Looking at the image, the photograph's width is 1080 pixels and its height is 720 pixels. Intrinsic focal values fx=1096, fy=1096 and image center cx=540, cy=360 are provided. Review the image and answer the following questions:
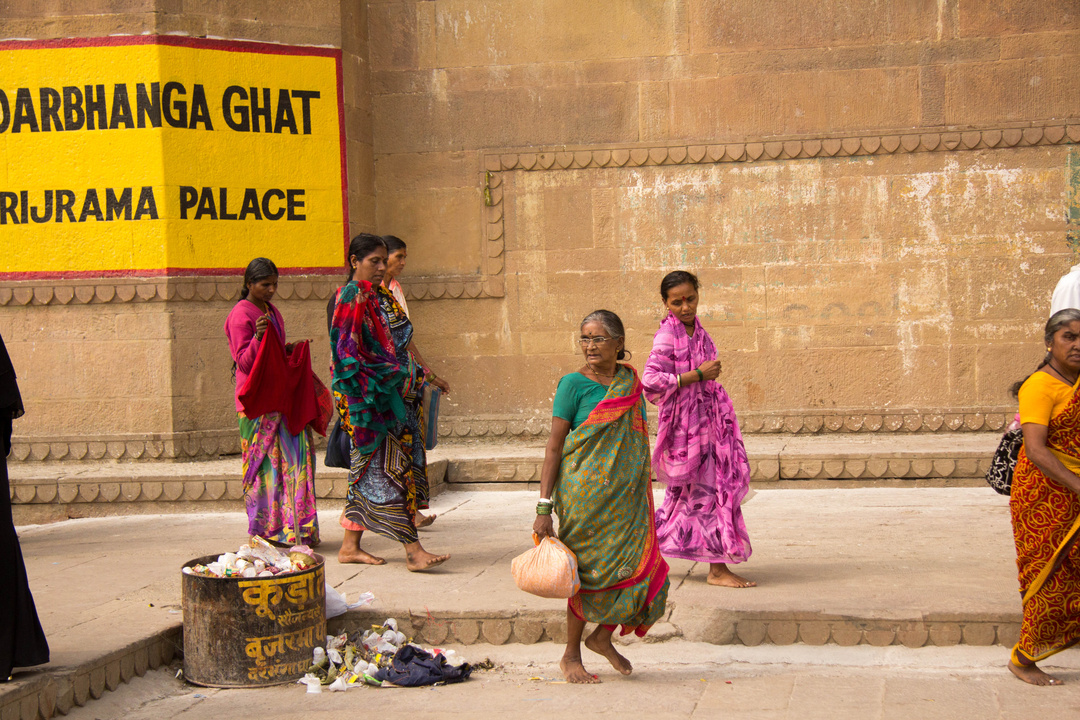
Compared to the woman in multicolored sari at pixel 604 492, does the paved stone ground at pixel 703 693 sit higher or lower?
lower

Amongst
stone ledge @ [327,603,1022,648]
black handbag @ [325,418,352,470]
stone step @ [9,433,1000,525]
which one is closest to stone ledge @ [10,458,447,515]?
stone step @ [9,433,1000,525]

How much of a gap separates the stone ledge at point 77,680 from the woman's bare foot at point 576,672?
181 cm

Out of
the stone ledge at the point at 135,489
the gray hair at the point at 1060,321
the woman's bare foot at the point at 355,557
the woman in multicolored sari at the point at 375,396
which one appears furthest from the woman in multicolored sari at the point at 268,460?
the gray hair at the point at 1060,321

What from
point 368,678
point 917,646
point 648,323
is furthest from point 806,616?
point 648,323

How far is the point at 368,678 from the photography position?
4.71 metres

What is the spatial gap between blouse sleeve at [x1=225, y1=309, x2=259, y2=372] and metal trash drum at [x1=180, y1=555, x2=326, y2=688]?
171 cm

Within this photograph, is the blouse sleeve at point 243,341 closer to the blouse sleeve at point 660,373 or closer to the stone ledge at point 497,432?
the blouse sleeve at point 660,373

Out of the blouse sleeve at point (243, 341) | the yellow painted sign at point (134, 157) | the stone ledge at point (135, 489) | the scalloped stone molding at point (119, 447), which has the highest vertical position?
the yellow painted sign at point (134, 157)

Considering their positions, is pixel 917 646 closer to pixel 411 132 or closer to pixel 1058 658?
pixel 1058 658

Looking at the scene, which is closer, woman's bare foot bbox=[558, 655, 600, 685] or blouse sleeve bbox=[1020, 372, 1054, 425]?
blouse sleeve bbox=[1020, 372, 1054, 425]

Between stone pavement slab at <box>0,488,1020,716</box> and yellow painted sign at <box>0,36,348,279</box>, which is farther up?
yellow painted sign at <box>0,36,348,279</box>

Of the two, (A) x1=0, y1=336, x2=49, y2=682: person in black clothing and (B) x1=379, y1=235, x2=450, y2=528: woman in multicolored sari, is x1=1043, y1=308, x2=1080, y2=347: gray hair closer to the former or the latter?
(B) x1=379, y1=235, x2=450, y2=528: woman in multicolored sari

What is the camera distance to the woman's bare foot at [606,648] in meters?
4.48

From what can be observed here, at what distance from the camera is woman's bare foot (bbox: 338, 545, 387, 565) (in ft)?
20.2
